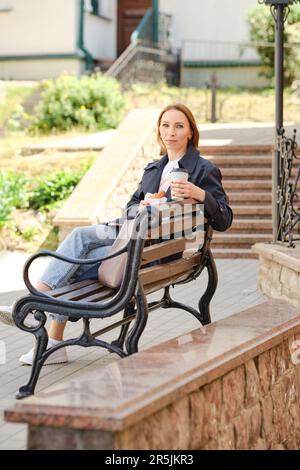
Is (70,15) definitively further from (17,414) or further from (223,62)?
(17,414)

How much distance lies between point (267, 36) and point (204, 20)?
2381 mm

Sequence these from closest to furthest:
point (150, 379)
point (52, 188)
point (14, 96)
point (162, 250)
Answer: point (150, 379) < point (162, 250) < point (52, 188) < point (14, 96)

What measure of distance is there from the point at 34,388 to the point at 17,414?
→ 264 cm

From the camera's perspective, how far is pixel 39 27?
25297mm

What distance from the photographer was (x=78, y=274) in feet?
23.4

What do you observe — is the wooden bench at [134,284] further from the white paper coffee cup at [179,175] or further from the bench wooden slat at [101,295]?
the white paper coffee cup at [179,175]

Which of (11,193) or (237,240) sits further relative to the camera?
(11,193)

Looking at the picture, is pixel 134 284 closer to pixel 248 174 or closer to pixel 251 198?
pixel 251 198

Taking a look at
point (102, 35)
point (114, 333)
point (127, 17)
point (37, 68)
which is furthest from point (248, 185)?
point (127, 17)

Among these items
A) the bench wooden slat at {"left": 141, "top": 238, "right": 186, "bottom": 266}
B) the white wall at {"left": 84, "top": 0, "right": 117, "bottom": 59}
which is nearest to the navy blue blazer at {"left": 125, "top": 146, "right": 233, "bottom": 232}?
the bench wooden slat at {"left": 141, "top": 238, "right": 186, "bottom": 266}

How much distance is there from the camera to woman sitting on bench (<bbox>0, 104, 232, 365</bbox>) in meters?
7.00

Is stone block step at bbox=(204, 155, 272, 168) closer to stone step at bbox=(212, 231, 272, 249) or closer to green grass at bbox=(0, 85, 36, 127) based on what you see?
stone step at bbox=(212, 231, 272, 249)

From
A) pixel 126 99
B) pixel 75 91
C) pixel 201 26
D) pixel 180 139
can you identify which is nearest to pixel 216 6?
pixel 201 26

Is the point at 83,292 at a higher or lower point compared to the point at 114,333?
higher
